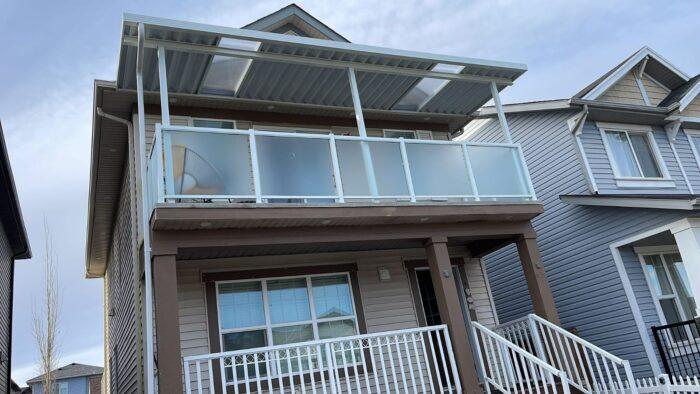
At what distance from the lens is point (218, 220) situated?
24.1 feet

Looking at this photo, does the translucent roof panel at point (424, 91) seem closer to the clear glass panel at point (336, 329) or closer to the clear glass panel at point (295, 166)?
the clear glass panel at point (295, 166)

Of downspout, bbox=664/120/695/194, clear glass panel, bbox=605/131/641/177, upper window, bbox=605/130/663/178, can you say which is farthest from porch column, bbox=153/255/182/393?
downspout, bbox=664/120/695/194

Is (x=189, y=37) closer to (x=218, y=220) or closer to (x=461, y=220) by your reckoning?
(x=218, y=220)

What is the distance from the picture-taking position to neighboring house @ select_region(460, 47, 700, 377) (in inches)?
453

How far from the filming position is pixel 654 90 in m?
15.7

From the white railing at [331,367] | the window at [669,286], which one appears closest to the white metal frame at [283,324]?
the white railing at [331,367]

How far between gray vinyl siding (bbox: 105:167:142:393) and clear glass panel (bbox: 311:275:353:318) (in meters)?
2.99

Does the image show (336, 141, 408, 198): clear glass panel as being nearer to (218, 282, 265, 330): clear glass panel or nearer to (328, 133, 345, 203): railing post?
(328, 133, 345, 203): railing post

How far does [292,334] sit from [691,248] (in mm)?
7020

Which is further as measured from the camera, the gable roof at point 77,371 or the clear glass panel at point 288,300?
the gable roof at point 77,371

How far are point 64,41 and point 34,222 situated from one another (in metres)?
10.4

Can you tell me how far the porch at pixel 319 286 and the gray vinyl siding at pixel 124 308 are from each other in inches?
56.8

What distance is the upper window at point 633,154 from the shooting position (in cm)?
1360

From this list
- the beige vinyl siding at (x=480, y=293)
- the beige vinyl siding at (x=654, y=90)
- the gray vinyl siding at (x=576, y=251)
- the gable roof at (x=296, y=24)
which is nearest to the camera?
the gable roof at (x=296, y=24)
